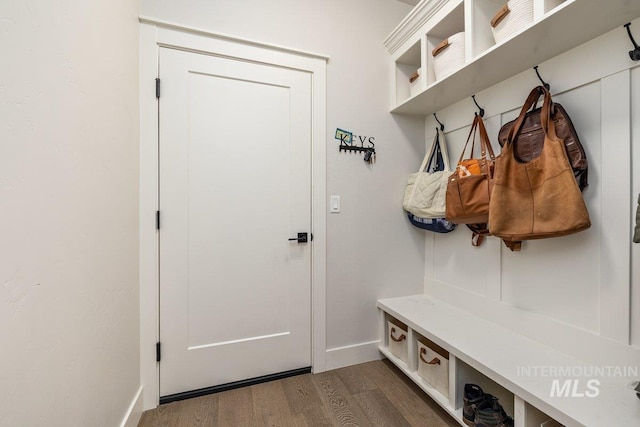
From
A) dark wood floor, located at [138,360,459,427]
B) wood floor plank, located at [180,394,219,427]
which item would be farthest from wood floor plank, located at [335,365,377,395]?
wood floor plank, located at [180,394,219,427]

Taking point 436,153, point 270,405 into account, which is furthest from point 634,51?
point 270,405

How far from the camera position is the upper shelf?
995 millimetres

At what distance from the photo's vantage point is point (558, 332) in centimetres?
130

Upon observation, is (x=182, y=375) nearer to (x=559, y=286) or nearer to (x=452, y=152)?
(x=559, y=286)

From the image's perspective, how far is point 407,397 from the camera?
5.30 feet

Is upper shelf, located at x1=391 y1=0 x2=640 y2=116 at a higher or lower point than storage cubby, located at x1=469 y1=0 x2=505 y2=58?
lower

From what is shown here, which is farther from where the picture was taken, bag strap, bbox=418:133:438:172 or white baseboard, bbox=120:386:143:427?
bag strap, bbox=418:133:438:172

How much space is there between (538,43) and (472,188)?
0.69m

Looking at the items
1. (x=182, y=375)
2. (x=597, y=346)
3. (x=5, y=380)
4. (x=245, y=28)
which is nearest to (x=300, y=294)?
(x=182, y=375)

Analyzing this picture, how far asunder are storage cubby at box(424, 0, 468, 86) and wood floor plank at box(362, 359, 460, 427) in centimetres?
189

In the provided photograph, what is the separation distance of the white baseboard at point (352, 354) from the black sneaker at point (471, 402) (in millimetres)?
752

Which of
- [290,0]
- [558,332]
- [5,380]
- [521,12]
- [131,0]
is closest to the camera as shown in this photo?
[5,380]

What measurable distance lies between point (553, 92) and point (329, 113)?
1223mm

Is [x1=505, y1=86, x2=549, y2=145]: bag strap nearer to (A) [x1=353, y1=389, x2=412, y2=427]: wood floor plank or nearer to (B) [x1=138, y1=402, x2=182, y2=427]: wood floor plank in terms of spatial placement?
(A) [x1=353, y1=389, x2=412, y2=427]: wood floor plank
